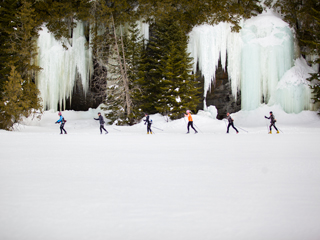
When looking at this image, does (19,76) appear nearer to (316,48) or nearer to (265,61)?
(265,61)

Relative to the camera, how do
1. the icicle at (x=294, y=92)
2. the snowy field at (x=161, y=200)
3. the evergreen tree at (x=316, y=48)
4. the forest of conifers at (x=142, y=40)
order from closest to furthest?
the snowy field at (x=161, y=200) < the evergreen tree at (x=316, y=48) < the forest of conifers at (x=142, y=40) < the icicle at (x=294, y=92)

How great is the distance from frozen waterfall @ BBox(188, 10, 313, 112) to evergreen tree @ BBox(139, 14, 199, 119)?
228cm

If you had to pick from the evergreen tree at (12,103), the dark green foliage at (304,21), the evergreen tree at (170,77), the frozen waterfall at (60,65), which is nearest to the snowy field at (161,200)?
the evergreen tree at (12,103)

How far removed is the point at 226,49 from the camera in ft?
70.3

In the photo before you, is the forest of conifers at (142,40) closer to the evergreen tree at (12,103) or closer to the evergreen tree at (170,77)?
the evergreen tree at (170,77)

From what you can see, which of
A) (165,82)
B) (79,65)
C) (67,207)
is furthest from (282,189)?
(79,65)

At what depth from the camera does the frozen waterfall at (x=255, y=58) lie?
19.8 meters

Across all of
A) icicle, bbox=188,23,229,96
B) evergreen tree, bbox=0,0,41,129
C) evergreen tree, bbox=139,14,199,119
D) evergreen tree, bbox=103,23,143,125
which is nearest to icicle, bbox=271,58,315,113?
icicle, bbox=188,23,229,96

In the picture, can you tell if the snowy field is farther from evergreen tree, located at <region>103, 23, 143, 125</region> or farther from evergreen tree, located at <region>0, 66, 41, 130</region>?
evergreen tree, located at <region>103, 23, 143, 125</region>

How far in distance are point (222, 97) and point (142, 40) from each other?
9073mm

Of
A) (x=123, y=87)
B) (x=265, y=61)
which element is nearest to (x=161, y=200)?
(x=123, y=87)

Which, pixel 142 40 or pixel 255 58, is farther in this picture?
pixel 142 40

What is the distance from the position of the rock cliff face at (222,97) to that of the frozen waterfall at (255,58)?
0.52 metres

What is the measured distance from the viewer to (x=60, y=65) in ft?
76.4
